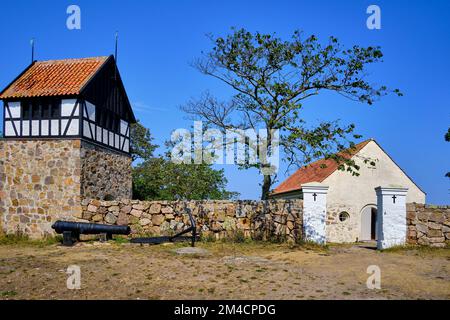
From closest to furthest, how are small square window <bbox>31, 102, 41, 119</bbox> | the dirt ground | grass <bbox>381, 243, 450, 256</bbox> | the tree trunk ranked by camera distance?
the dirt ground < grass <bbox>381, 243, 450, 256</bbox> < the tree trunk < small square window <bbox>31, 102, 41, 119</bbox>

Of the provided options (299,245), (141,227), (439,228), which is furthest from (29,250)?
(439,228)

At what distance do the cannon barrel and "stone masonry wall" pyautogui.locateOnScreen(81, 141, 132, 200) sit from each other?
274 cm

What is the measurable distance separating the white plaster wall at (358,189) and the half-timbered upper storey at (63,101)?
11.9 metres

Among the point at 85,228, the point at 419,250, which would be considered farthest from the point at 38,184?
the point at 419,250

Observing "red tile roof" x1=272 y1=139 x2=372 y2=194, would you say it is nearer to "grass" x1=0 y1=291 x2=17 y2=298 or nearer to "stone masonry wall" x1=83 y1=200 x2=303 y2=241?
"stone masonry wall" x1=83 y1=200 x2=303 y2=241

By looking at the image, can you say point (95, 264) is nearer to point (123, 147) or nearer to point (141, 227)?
point (141, 227)

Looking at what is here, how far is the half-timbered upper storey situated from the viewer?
15812 mm

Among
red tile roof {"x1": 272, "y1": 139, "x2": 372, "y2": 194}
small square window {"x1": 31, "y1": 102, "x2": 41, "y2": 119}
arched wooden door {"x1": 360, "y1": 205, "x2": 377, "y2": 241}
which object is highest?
small square window {"x1": 31, "y1": 102, "x2": 41, "y2": 119}

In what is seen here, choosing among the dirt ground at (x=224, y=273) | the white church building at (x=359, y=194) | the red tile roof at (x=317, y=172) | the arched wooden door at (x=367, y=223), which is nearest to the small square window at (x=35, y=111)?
the dirt ground at (x=224, y=273)

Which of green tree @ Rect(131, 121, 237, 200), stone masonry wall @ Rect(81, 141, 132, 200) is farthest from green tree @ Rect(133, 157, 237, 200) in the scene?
stone masonry wall @ Rect(81, 141, 132, 200)

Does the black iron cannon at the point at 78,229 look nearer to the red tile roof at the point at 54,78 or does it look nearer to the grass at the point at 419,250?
the red tile roof at the point at 54,78

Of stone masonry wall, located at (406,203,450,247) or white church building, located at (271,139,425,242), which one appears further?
white church building, located at (271,139,425,242)

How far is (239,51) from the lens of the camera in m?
14.1
